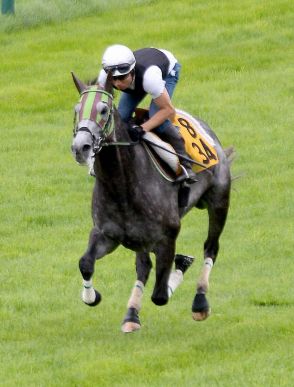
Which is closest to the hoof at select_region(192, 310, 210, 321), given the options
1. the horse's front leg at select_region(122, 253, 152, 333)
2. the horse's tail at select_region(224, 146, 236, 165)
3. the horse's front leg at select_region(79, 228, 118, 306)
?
the horse's front leg at select_region(122, 253, 152, 333)

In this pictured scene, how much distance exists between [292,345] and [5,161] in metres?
10.7

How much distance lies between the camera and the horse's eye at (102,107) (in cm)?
1135

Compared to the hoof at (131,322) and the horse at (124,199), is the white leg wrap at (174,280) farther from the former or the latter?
the hoof at (131,322)

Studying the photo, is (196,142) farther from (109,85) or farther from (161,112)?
(109,85)

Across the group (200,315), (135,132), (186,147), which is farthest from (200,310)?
(135,132)

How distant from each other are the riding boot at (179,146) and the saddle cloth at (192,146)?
0.10 meters

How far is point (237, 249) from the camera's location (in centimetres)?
1703

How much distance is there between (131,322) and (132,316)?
85mm

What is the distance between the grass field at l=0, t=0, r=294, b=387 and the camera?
1197 cm

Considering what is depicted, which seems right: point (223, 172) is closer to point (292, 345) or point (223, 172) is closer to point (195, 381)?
point (292, 345)

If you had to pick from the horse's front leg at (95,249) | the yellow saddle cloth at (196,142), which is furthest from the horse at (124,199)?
the yellow saddle cloth at (196,142)

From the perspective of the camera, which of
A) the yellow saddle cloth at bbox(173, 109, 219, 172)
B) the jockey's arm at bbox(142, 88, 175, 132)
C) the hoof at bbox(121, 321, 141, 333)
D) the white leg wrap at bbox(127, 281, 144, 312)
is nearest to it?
the jockey's arm at bbox(142, 88, 175, 132)

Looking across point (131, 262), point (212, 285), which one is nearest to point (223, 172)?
point (212, 285)

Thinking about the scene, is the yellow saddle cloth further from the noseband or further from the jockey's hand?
the noseband
